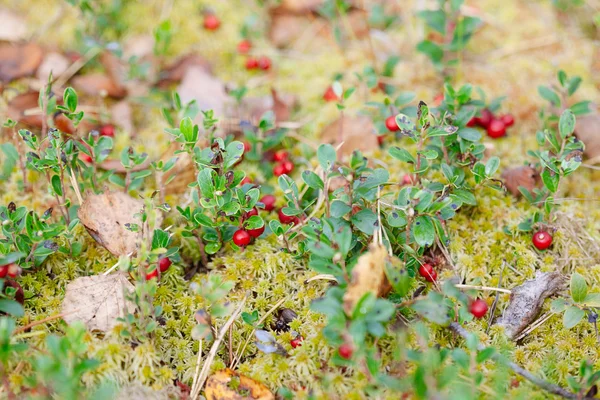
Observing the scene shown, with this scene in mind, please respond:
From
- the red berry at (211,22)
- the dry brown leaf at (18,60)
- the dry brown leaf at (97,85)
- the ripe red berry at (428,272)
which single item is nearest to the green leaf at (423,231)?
the ripe red berry at (428,272)

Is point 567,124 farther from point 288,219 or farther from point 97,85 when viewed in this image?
point 97,85

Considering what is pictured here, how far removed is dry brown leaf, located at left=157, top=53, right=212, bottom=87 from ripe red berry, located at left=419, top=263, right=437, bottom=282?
2.56 meters

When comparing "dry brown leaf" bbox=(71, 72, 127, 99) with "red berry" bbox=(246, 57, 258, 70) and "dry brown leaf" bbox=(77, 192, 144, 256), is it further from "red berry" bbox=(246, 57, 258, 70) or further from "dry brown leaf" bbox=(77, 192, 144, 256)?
"dry brown leaf" bbox=(77, 192, 144, 256)

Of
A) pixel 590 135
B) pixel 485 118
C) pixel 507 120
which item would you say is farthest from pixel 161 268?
pixel 590 135

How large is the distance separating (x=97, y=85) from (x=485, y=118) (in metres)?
3.08

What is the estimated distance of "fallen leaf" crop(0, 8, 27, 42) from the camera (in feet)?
15.5

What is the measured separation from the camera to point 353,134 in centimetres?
415

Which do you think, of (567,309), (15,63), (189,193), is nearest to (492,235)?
(567,309)

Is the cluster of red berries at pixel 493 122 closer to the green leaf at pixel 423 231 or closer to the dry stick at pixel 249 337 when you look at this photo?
the green leaf at pixel 423 231

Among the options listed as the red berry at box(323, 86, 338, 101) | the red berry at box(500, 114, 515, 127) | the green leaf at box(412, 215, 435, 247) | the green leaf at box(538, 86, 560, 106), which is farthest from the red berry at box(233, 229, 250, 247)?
the green leaf at box(538, 86, 560, 106)

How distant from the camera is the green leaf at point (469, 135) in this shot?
3481 mm

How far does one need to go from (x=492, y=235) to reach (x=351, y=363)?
1.43 metres

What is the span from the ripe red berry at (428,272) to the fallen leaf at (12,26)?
384cm

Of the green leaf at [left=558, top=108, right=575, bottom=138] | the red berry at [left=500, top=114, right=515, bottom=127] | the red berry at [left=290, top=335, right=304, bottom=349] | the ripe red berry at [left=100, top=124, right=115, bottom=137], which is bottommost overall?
the red berry at [left=290, top=335, right=304, bottom=349]
